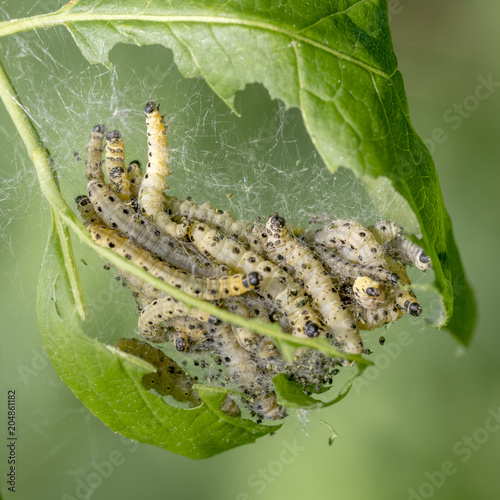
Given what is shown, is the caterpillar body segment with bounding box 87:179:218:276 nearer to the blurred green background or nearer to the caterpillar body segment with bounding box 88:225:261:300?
the caterpillar body segment with bounding box 88:225:261:300

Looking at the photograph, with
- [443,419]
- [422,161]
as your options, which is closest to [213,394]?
[422,161]

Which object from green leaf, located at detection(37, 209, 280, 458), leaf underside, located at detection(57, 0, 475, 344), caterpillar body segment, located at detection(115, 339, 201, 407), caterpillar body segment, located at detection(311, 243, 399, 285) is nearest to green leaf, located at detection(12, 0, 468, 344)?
leaf underside, located at detection(57, 0, 475, 344)

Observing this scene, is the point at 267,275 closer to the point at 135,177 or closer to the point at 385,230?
the point at 385,230

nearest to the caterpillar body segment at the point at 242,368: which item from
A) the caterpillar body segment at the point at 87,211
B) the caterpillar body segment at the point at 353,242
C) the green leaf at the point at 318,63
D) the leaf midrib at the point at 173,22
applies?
the caterpillar body segment at the point at 353,242

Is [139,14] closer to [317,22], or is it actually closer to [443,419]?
[317,22]

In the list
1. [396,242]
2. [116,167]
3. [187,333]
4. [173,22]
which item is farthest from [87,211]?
[396,242]
